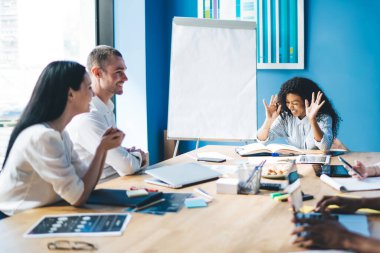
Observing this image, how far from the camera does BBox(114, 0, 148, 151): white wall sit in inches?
161

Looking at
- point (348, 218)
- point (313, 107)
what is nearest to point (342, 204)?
point (348, 218)

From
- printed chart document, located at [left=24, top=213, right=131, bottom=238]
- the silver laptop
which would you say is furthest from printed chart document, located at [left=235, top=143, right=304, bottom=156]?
printed chart document, located at [left=24, top=213, right=131, bottom=238]

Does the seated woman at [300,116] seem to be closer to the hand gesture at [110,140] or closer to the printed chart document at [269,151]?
the printed chart document at [269,151]

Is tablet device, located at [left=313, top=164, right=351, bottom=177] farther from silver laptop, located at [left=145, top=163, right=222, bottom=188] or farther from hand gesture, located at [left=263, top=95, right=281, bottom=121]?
hand gesture, located at [left=263, top=95, right=281, bottom=121]

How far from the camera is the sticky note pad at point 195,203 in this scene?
1.74 metres

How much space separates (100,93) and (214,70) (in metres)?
1.26

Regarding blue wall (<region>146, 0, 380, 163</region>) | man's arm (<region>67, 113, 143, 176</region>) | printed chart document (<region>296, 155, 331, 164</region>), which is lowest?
printed chart document (<region>296, 155, 331, 164</region>)

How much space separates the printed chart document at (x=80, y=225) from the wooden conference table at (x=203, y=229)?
0.03m

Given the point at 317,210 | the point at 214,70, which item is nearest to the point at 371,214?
the point at 317,210

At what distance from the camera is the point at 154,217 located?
1605 millimetres

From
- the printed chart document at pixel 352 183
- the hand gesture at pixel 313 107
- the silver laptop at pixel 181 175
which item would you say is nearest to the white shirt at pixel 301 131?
the hand gesture at pixel 313 107

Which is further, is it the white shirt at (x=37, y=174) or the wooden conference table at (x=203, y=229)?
the white shirt at (x=37, y=174)

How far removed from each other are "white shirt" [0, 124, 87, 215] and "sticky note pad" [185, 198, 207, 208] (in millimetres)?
385

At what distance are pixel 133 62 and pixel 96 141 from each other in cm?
189
